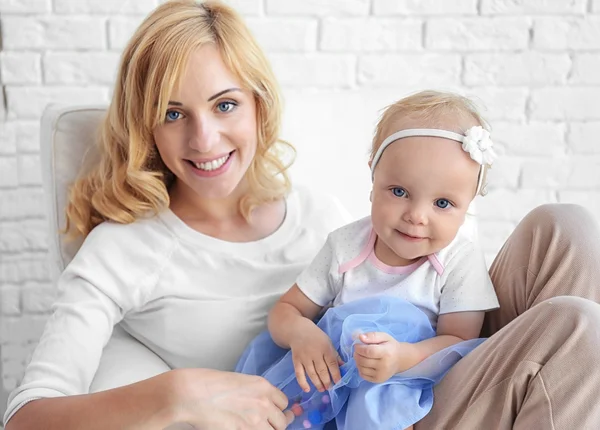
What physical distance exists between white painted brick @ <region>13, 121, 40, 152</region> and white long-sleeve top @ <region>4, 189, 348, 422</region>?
29.5 inches

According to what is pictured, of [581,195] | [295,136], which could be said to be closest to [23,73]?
[295,136]

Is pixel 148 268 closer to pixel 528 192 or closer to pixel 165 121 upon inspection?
pixel 165 121

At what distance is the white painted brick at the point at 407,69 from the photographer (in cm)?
218

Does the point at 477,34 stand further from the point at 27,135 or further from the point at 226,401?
the point at 226,401

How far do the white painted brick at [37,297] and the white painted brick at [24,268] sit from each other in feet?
0.07

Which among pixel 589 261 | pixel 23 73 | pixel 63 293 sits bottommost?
pixel 63 293

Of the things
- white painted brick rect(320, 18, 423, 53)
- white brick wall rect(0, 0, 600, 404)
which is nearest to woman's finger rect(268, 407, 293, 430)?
white brick wall rect(0, 0, 600, 404)

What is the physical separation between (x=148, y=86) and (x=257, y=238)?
0.40 meters

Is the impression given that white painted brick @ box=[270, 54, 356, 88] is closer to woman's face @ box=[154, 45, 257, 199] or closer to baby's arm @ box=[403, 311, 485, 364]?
woman's face @ box=[154, 45, 257, 199]

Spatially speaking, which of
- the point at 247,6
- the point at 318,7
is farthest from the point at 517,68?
the point at 247,6

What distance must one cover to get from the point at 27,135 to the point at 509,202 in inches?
58.2

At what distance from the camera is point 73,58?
2084mm

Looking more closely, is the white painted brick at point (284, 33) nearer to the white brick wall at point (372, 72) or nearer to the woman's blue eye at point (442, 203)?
the white brick wall at point (372, 72)

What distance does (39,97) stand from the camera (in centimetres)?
210
